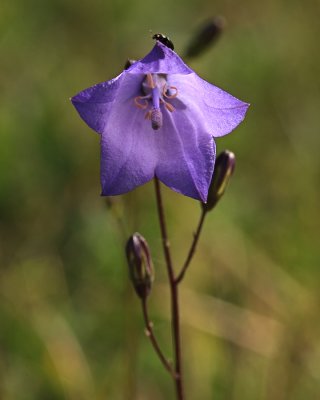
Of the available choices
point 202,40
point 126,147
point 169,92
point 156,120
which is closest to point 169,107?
point 169,92

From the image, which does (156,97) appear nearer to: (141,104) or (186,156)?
(141,104)

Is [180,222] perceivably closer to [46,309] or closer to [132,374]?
[46,309]

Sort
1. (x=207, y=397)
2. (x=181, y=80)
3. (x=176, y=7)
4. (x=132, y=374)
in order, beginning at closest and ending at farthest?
(x=181, y=80)
(x=132, y=374)
(x=207, y=397)
(x=176, y=7)

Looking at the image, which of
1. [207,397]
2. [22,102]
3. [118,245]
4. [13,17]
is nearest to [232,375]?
[207,397]

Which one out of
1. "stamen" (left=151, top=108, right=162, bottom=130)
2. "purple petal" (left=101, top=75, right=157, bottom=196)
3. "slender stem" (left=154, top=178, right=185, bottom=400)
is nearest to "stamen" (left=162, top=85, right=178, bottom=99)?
"purple petal" (left=101, top=75, right=157, bottom=196)

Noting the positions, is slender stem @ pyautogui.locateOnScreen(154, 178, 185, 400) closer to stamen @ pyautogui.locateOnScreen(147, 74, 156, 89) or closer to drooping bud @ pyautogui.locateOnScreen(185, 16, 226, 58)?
stamen @ pyautogui.locateOnScreen(147, 74, 156, 89)
